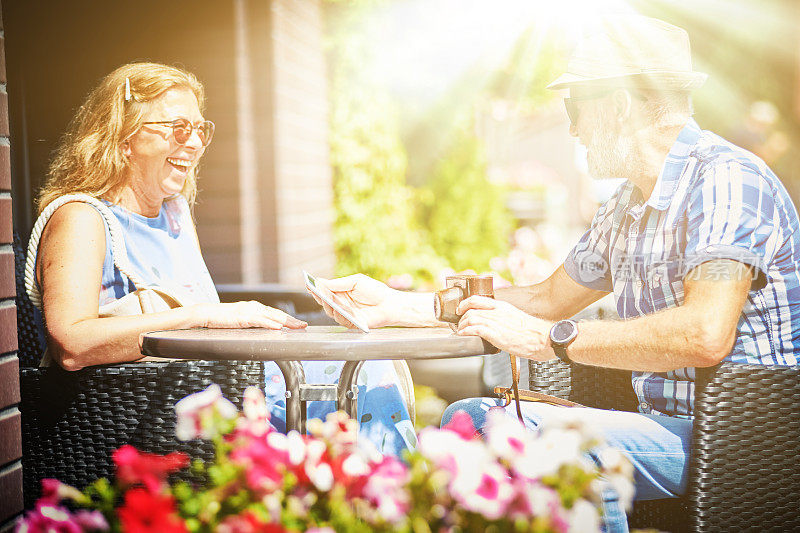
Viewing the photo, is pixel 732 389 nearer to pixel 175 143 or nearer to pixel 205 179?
pixel 175 143

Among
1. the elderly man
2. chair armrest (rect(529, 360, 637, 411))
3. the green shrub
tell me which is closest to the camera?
the elderly man

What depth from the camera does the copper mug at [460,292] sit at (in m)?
2.04

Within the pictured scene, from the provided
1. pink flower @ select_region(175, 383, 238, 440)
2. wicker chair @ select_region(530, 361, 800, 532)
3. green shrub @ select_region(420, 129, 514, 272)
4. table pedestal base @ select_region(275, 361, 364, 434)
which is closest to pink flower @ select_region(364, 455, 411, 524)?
pink flower @ select_region(175, 383, 238, 440)

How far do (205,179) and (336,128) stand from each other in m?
2.23

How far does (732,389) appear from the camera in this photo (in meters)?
1.70

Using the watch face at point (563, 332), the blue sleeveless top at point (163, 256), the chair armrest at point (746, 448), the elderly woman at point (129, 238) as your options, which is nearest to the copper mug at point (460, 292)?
the watch face at point (563, 332)

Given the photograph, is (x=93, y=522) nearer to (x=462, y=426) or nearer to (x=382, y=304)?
(x=462, y=426)

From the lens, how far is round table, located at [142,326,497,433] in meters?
1.69

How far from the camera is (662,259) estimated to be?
1976mm

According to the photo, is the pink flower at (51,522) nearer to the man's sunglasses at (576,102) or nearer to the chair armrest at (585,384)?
the chair armrest at (585,384)

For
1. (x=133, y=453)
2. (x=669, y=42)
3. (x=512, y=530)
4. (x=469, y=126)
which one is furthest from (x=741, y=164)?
(x=469, y=126)

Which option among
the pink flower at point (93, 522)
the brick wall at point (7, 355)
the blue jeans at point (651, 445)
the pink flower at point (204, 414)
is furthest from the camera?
the blue jeans at point (651, 445)

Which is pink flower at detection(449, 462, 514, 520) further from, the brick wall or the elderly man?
the brick wall

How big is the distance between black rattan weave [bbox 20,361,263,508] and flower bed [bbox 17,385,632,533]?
585 millimetres
